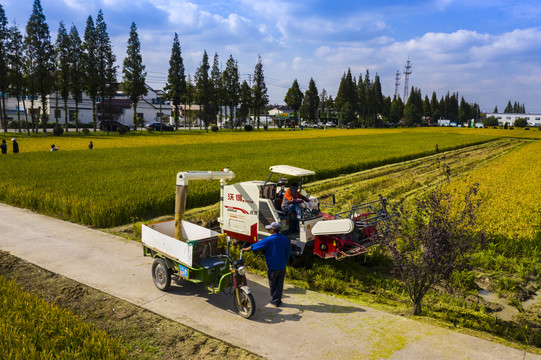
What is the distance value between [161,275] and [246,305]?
7.54ft

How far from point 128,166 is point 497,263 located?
22.0m

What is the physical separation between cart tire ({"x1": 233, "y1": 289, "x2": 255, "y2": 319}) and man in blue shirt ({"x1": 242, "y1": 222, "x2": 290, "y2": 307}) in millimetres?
691

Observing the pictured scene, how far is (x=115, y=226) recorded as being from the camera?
43.7 feet

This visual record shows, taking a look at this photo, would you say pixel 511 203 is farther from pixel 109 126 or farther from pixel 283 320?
pixel 109 126

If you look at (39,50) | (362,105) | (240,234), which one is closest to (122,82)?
(39,50)

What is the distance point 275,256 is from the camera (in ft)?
23.9

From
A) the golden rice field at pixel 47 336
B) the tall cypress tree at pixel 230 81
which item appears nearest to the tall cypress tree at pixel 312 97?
the tall cypress tree at pixel 230 81

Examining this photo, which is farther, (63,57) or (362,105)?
(362,105)

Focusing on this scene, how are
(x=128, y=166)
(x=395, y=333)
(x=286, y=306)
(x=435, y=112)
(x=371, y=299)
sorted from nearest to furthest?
(x=395, y=333)
(x=286, y=306)
(x=371, y=299)
(x=128, y=166)
(x=435, y=112)

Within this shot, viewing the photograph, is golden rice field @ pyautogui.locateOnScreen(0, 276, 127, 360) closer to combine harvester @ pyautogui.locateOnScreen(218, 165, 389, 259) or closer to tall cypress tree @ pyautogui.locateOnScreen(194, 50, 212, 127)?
combine harvester @ pyautogui.locateOnScreen(218, 165, 389, 259)

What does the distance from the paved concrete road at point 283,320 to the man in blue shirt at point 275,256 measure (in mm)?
339

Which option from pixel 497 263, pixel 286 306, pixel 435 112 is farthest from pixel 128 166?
pixel 435 112

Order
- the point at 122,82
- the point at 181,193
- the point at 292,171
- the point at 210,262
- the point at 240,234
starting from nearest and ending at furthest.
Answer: the point at 210,262
the point at 181,193
the point at 292,171
the point at 240,234
the point at 122,82

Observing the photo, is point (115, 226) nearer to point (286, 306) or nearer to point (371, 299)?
point (286, 306)
